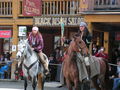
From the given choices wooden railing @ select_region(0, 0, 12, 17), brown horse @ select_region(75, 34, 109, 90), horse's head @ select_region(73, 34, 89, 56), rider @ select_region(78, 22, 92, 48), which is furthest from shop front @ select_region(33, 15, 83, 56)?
horse's head @ select_region(73, 34, 89, 56)

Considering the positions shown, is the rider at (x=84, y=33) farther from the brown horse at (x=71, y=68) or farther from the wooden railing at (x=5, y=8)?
the wooden railing at (x=5, y=8)

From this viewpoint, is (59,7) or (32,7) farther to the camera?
(59,7)

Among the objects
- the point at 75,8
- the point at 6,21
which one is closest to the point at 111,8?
the point at 75,8

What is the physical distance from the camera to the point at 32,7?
20.4 meters

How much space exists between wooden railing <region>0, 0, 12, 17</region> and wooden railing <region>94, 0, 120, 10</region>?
6.66 meters

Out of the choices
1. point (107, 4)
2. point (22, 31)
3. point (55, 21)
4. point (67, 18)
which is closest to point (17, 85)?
point (22, 31)

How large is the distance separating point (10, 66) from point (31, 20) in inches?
126

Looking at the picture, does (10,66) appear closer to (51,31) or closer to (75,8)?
(51,31)

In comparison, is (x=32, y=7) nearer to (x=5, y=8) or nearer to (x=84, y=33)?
(x=5, y=8)

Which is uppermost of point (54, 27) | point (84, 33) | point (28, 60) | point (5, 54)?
point (84, 33)

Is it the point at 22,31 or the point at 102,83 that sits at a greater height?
the point at 22,31

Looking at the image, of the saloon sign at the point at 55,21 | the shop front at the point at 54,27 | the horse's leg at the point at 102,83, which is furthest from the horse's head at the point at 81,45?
the saloon sign at the point at 55,21

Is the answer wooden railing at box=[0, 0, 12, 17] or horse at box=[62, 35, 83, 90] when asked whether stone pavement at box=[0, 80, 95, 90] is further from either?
horse at box=[62, 35, 83, 90]

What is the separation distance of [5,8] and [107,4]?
7.63 meters
